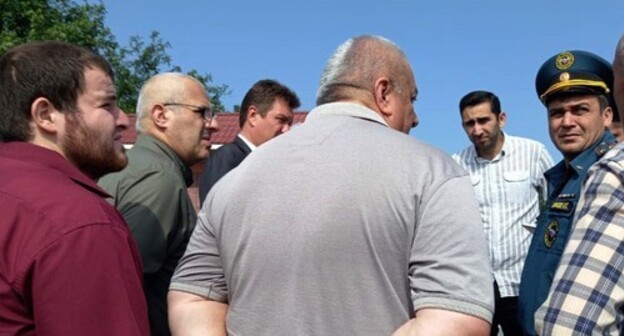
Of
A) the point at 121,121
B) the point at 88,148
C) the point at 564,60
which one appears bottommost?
the point at 88,148

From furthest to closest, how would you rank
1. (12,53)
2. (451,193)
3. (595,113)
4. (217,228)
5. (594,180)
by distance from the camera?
(595,113) < (217,228) < (12,53) < (451,193) < (594,180)

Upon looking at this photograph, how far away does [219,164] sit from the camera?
4723mm

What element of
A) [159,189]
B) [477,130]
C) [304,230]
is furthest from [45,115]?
[477,130]

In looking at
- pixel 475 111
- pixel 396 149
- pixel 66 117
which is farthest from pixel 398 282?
pixel 475 111

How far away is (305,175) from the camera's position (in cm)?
196

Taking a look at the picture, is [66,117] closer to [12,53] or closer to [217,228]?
[12,53]

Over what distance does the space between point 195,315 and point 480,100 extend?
3.95 metres

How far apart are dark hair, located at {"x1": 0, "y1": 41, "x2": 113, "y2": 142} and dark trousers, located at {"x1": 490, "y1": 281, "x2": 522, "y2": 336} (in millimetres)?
3321

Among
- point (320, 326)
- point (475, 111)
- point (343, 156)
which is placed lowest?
point (320, 326)

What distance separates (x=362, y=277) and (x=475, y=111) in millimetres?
3873

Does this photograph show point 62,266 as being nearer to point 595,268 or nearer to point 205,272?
point 205,272

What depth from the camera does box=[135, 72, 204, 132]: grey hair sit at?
3621mm

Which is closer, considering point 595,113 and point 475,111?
A: point 595,113

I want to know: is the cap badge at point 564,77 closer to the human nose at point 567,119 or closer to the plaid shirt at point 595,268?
the human nose at point 567,119
